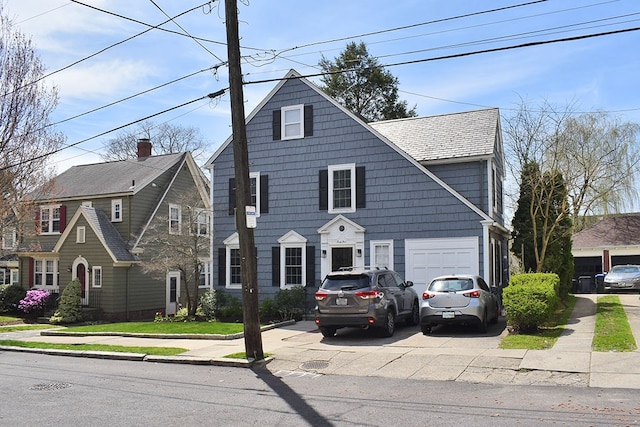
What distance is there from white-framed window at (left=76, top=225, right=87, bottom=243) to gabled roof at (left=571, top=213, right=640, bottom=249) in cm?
2875

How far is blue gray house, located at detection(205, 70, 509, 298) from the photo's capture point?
19688 millimetres

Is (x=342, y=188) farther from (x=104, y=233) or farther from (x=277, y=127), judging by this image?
(x=104, y=233)

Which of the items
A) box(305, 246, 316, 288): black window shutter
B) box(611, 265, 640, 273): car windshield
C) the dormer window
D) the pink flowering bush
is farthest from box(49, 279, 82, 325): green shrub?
box(611, 265, 640, 273): car windshield

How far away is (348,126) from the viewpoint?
2142cm

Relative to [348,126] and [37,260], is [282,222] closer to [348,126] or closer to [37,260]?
[348,126]

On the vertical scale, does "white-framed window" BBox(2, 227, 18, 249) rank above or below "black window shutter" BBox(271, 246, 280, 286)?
above

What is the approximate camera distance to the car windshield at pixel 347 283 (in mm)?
14945

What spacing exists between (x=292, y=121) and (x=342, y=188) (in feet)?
11.0

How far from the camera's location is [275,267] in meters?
22.1

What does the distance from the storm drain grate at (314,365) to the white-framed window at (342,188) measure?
931 centimetres

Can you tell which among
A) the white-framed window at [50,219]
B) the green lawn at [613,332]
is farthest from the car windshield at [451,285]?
the white-framed window at [50,219]

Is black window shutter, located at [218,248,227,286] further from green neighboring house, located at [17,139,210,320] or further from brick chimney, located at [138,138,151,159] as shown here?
brick chimney, located at [138,138,151,159]

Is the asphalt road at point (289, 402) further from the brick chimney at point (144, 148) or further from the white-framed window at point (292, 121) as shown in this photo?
the brick chimney at point (144, 148)

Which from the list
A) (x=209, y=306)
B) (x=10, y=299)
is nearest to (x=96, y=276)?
(x=10, y=299)
